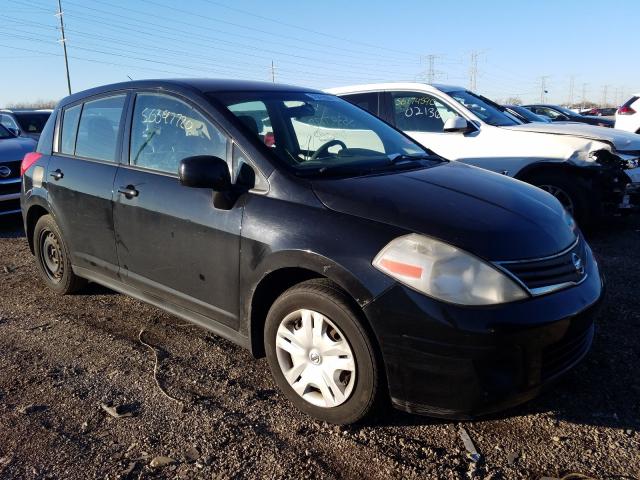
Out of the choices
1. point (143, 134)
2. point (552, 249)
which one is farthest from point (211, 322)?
point (552, 249)

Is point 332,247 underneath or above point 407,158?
underneath

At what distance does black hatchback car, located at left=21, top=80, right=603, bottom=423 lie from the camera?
2.31m

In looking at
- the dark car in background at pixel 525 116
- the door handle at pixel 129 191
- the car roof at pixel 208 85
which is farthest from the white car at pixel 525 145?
the door handle at pixel 129 191

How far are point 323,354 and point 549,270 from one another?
1.12 m

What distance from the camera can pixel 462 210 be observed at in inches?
103

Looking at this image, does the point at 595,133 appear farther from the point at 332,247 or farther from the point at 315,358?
the point at 315,358

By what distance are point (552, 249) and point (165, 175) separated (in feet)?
7.46

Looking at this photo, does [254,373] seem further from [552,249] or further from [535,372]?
[552,249]

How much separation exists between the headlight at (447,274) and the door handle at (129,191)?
186 cm

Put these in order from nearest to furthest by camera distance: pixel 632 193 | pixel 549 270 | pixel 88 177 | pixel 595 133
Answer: pixel 549 270, pixel 88 177, pixel 632 193, pixel 595 133

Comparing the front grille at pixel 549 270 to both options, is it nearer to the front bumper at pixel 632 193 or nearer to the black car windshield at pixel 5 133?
the front bumper at pixel 632 193

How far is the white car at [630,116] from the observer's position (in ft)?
38.9

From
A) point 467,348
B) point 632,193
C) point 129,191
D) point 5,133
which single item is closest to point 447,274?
point 467,348

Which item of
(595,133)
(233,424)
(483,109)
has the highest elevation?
(483,109)
